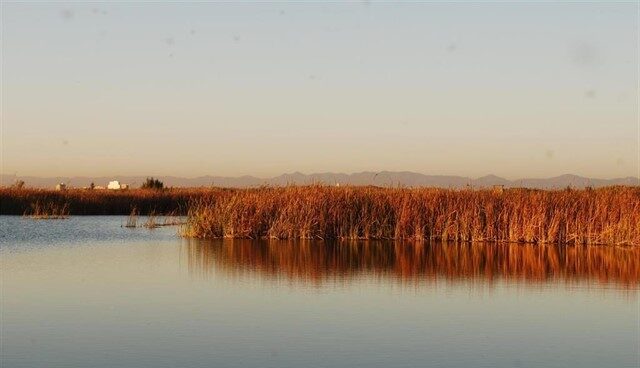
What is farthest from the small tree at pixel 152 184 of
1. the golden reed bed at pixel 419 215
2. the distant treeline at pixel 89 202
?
the golden reed bed at pixel 419 215

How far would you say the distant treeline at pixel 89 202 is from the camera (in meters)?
36.2

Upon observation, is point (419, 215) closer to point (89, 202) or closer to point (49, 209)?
point (49, 209)

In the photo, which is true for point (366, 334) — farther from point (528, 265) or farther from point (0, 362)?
point (528, 265)

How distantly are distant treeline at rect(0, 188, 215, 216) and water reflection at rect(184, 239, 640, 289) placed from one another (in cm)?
1822

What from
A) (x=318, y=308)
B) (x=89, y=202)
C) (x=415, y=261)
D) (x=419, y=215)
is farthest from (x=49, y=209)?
(x=318, y=308)

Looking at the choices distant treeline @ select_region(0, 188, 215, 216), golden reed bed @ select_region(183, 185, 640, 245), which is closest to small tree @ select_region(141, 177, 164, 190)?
distant treeline @ select_region(0, 188, 215, 216)

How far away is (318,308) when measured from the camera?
10211 millimetres

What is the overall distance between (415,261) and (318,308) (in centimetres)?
559

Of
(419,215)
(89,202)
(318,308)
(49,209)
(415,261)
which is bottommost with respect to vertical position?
(318,308)

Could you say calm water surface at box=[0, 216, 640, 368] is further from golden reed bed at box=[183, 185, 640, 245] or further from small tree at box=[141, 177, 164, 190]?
small tree at box=[141, 177, 164, 190]

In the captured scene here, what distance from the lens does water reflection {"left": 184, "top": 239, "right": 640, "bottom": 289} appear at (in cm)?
1354

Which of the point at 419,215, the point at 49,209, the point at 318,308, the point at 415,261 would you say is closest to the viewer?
the point at 318,308

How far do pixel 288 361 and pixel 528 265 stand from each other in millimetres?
8565

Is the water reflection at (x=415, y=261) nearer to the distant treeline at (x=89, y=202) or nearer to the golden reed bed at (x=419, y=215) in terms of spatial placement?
the golden reed bed at (x=419, y=215)
